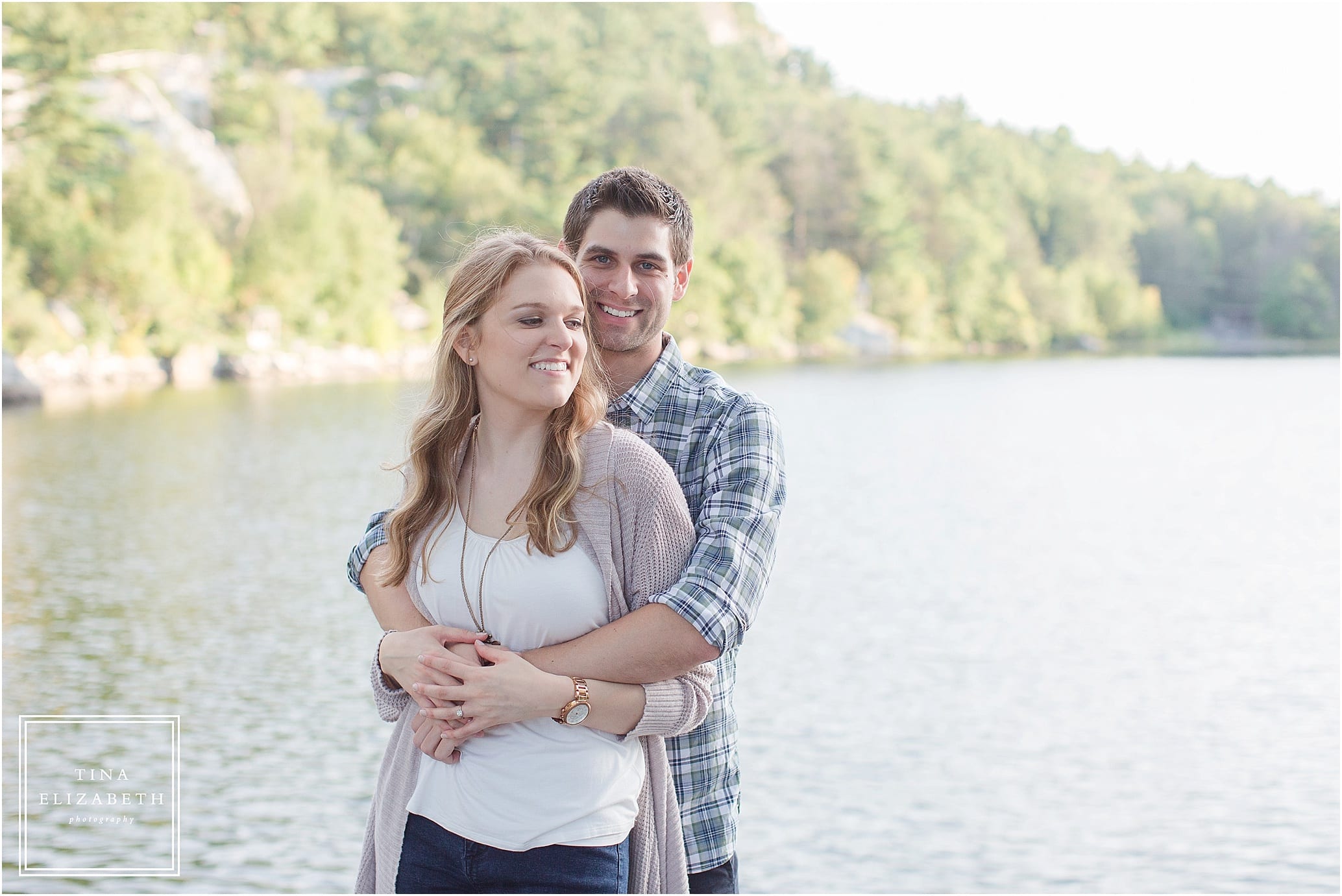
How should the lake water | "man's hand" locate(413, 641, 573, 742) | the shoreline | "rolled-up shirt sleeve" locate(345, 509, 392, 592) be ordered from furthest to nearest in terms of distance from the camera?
the shoreline, the lake water, "rolled-up shirt sleeve" locate(345, 509, 392, 592), "man's hand" locate(413, 641, 573, 742)

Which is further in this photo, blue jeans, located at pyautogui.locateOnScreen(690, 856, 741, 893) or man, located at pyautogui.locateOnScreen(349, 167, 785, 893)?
blue jeans, located at pyautogui.locateOnScreen(690, 856, 741, 893)

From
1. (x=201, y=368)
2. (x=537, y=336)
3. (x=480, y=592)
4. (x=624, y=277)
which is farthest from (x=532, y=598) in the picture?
(x=201, y=368)

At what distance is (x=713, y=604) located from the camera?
6.63 feet

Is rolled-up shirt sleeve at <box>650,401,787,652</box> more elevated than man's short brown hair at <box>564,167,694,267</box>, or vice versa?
man's short brown hair at <box>564,167,694,267</box>

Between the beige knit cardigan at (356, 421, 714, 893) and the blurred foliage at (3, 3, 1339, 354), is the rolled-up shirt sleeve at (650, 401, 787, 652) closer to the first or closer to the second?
the beige knit cardigan at (356, 421, 714, 893)

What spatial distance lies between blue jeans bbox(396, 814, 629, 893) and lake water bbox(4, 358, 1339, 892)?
3.12 feet

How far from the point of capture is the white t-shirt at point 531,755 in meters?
2.00

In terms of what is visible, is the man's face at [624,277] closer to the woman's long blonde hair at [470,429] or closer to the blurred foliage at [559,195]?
the woman's long blonde hair at [470,429]

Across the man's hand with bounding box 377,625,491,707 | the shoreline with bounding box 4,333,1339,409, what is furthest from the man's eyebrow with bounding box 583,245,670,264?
the shoreline with bounding box 4,333,1339,409

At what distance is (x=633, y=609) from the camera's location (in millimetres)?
2072

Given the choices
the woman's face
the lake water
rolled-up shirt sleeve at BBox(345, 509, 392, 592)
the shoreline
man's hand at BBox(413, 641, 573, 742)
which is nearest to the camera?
man's hand at BBox(413, 641, 573, 742)

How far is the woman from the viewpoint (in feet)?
6.56

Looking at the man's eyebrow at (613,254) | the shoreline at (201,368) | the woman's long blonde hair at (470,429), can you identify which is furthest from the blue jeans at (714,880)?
the shoreline at (201,368)

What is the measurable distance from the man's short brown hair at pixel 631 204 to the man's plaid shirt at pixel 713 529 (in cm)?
21
